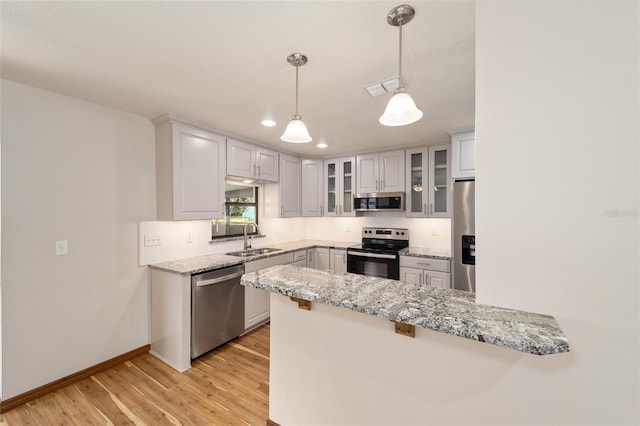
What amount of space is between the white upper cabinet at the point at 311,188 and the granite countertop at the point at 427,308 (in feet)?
9.15

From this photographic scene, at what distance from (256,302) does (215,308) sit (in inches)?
23.9

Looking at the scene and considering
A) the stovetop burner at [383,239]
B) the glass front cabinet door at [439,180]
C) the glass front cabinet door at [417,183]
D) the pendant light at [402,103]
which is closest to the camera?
the pendant light at [402,103]

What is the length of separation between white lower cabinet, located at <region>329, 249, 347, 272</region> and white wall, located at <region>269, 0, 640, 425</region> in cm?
286

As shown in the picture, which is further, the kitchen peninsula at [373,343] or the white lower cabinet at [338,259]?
the white lower cabinet at [338,259]

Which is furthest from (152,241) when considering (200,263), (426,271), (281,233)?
(426,271)

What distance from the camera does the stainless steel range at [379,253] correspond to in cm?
362

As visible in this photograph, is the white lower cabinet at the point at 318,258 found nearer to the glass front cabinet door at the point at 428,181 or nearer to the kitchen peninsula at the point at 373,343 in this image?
the glass front cabinet door at the point at 428,181

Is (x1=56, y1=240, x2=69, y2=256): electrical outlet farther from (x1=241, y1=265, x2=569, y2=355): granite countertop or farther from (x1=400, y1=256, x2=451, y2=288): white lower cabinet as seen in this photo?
(x1=400, y1=256, x2=451, y2=288): white lower cabinet

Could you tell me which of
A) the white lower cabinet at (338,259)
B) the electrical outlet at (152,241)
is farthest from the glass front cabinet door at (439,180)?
the electrical outlet at (152,241)

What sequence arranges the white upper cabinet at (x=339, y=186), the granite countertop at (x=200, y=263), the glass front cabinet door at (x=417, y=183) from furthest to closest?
the white upper cabinet at (x=339, y=186) → the glass front cabinet door at (x=417, y=183) → the granite countertop at (x=200, y=263)

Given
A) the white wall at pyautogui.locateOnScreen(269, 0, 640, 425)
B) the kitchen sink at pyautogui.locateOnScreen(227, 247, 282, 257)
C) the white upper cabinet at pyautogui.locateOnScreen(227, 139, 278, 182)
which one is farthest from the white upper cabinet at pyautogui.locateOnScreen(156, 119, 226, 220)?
the white wall at pyautogui.locateOnScreen(269, 0, 640, 425)

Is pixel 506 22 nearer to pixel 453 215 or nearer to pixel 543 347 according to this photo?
pixel 543 347

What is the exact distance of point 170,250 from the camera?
2.95 metres

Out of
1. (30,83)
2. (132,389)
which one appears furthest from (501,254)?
(30,83)
